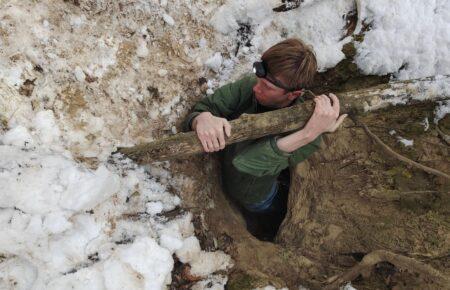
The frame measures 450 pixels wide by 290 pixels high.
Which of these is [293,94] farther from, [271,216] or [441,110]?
[271,216]

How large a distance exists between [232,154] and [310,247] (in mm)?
1067

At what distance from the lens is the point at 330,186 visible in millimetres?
3344

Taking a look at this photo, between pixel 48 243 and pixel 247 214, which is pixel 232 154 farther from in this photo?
pixel 48 243

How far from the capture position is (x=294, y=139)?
2.28 metres

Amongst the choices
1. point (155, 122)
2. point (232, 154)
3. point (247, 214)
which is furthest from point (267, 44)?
point (247, 214)

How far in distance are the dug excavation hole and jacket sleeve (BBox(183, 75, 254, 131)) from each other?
0.46m

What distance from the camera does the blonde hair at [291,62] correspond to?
7.11ft

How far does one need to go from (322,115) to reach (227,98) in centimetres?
80

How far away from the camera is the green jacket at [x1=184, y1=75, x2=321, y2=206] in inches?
94.1

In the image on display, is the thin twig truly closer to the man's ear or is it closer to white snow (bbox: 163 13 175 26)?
the man's ear

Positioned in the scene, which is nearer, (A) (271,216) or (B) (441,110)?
(B) (441,110)

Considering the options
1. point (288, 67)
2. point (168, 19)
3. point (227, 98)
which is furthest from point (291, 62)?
point (168, 19)

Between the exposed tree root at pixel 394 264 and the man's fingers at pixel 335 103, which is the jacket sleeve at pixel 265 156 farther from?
the exposed tree root at pixel 394 264

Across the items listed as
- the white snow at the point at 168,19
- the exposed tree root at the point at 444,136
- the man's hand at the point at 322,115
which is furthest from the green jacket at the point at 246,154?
the exposed tree root at the point at 444,136
